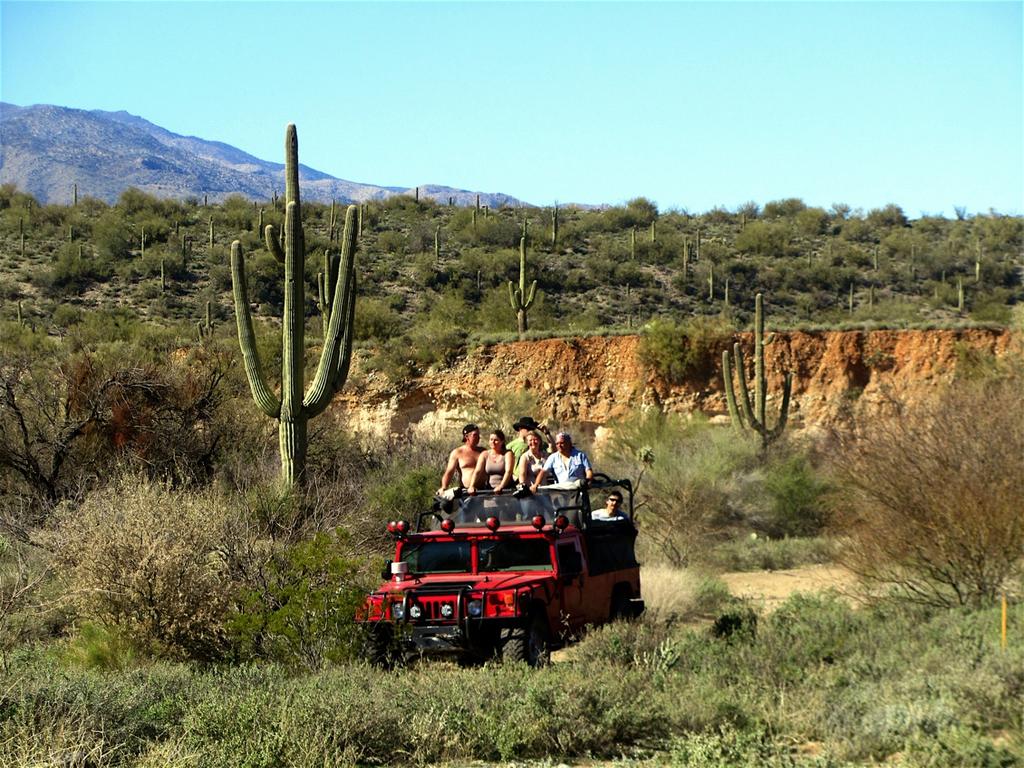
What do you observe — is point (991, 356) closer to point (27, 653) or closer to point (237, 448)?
point (237, 448)

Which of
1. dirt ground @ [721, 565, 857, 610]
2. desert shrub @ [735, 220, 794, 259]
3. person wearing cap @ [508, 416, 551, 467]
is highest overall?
desert shrub @ [735, 220, 794, 259]

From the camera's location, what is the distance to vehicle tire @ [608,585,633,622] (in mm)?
13297

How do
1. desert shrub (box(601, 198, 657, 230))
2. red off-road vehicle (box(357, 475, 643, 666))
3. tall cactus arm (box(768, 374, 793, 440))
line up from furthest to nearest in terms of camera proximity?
desert shrub (box(601, 198, 657, 230)) → tall cactus arm (box(768, 374, 793, 440)) → red off-road vehicle (box(357, 475, 643, 666))

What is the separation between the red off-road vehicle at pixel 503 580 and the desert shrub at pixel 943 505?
2.74m

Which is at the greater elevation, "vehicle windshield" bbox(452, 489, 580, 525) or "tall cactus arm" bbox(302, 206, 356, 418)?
"tall cactus arm" bbox(302, 206, 356, 418)

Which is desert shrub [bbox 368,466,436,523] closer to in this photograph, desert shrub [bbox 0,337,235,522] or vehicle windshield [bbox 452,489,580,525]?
desert shrub [bbox 0,337,235,522]

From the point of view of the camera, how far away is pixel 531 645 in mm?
11266

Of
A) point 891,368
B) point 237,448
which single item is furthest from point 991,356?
point 237,448

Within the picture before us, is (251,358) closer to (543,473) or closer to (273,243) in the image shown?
(273,243)

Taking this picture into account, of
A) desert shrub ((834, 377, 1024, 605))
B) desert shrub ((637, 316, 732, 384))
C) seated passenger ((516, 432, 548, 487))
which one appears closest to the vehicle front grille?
seated passenger ((516, 432, 548, 487))

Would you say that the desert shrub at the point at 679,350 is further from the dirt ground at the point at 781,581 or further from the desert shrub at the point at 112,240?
the desert shrub at the point at 112,240

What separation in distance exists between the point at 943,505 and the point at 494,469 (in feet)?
15.5

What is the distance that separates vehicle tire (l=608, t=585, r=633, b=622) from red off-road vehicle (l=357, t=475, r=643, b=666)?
0.05 feet

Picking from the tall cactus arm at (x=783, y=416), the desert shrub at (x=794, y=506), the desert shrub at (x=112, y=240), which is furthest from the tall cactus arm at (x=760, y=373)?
the desert shrub at (x=112, y=240)
